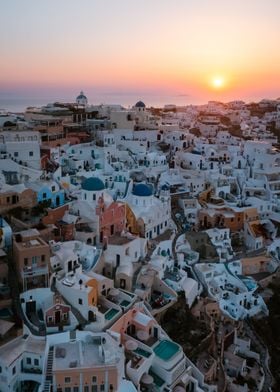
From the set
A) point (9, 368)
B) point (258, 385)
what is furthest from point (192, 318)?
point (9, 368)

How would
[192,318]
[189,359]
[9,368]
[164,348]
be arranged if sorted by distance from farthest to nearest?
[192,318]
[189,359]
[164,348]
[9,368]

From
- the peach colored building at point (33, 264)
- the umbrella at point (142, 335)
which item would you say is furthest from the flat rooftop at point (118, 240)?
the umbrella at point (142, 335)

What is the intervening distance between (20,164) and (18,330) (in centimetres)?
1392

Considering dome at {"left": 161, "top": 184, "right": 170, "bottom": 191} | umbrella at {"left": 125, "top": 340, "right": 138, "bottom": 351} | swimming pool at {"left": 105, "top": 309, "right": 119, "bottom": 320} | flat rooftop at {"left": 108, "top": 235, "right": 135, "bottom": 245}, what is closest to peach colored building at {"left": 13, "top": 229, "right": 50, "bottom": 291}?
swimming pool at {"left": 105, "top": 309, "right": 119, "bottom": 320}

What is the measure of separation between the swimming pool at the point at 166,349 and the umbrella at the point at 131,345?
76 cm

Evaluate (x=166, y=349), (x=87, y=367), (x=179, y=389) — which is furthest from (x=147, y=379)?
(x=87, y=367)

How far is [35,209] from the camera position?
77.0 feet

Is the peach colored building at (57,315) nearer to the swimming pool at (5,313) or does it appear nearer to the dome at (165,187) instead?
the swimming pool at (5,313)

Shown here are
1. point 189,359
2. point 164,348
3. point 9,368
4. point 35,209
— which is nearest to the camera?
point 9,368

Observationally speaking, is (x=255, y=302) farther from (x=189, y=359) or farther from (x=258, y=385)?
(x=189, y=359)

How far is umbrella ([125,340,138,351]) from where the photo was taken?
54.2 feet

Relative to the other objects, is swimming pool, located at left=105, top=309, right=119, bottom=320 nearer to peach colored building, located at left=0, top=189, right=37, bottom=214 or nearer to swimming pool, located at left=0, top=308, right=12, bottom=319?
swimming pool, located at left=0, top=308, right=12, bottom=319

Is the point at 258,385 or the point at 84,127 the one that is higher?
the point at 84,127

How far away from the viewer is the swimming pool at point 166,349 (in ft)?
54.4
